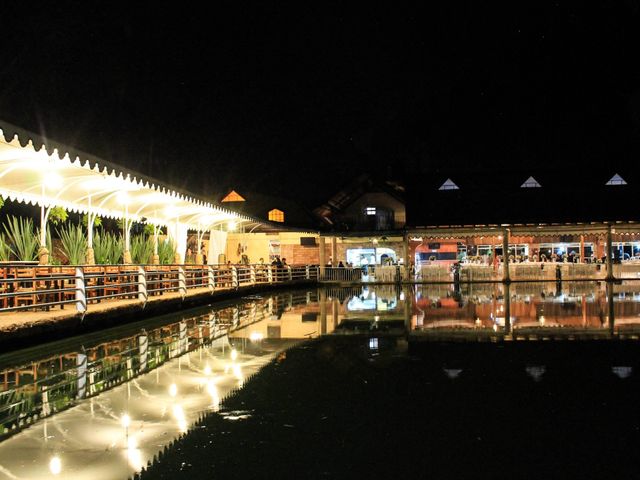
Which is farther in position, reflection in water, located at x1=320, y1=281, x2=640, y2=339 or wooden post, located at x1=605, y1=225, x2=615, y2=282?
wooden post, located at x1=605, y1=225, x2=615, y2=282

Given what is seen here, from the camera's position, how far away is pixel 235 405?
567 cm

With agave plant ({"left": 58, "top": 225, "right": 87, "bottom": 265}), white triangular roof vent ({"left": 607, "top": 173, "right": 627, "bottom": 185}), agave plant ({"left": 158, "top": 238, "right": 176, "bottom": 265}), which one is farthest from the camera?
white triangular roof vent ({"left": 607, "top": 173, "right": 627, "bottom": 185})

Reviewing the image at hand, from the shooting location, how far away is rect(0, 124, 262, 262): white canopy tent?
11359 mm

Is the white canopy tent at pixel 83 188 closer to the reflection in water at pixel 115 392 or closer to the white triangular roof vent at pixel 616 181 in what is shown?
the reflection in water at pixel 115 392

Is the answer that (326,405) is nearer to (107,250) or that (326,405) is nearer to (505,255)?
(107,250)

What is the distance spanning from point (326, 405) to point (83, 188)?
12347 mm

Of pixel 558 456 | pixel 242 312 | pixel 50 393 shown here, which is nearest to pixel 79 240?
pixel 242 312

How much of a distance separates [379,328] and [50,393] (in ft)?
23.7

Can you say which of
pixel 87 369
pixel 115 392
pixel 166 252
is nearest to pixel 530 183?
pixel 166 252

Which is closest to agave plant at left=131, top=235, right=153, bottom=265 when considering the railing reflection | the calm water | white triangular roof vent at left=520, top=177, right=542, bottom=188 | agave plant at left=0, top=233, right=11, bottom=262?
agave plant at left=0, top=233, right=11, bottom=262

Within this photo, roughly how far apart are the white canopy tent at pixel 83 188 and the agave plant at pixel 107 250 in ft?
1.16

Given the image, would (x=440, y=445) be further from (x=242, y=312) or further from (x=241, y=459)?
(x=242, y=312)

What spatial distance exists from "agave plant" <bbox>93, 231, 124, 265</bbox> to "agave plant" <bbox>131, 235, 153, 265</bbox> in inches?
43.0

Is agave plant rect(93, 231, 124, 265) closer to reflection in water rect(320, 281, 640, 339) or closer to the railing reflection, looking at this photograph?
the railing reflection
